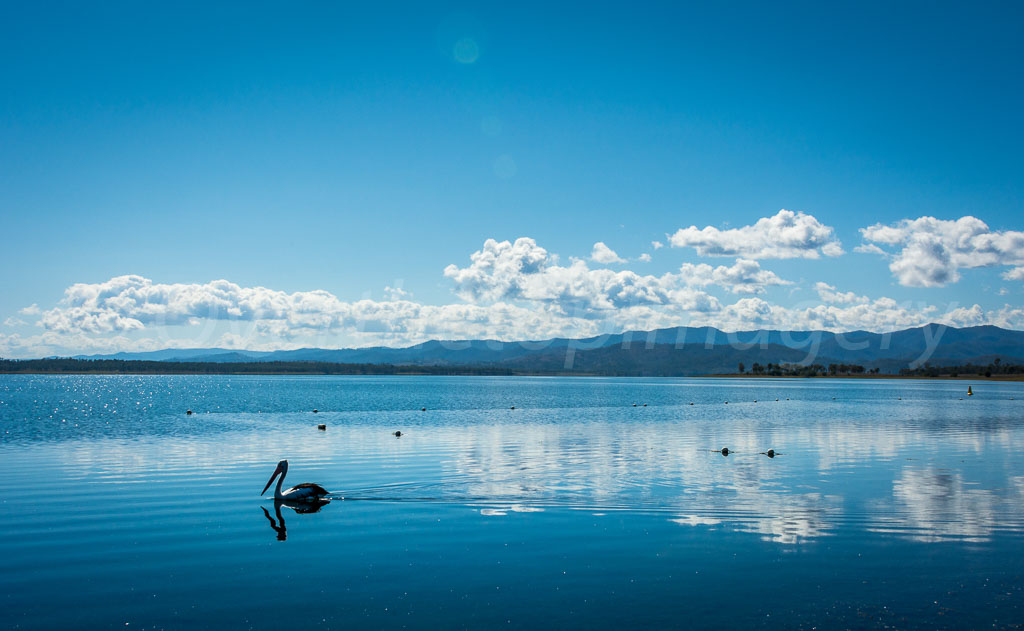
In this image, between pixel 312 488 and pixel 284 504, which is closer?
pixel 284 504

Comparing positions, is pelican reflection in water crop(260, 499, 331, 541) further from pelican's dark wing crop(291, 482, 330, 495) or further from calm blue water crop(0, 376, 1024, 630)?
pelican's dark wing crop(291, 482, 330, 495)

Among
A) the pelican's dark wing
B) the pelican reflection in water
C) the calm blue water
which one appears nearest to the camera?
the calm blue water

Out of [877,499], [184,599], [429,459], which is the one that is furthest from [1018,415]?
[184,599]

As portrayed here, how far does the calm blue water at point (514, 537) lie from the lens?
13.6 m

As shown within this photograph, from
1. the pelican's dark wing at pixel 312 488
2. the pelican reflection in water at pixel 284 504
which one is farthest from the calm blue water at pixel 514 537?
the pelican's dark wing at pixel 312 488

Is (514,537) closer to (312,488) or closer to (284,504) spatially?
(312,488)

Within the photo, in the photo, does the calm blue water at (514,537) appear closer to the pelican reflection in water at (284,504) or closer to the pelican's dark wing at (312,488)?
the pelican reflection in water at (284,504)

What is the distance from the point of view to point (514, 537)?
63.5ft

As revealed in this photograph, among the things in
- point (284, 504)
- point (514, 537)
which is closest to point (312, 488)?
point (284, 504)

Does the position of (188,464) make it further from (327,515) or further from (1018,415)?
(1018,415)

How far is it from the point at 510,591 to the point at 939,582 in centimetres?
922

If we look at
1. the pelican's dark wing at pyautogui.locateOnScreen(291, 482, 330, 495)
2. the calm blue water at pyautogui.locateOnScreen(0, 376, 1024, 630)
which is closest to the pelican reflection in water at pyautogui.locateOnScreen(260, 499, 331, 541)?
the calm blue water at pyautogui.locateOnScreen(0, 376, 1024, 630)

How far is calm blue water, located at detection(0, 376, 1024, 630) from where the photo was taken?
44.7 ft

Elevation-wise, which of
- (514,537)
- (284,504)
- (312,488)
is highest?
(312,488)
